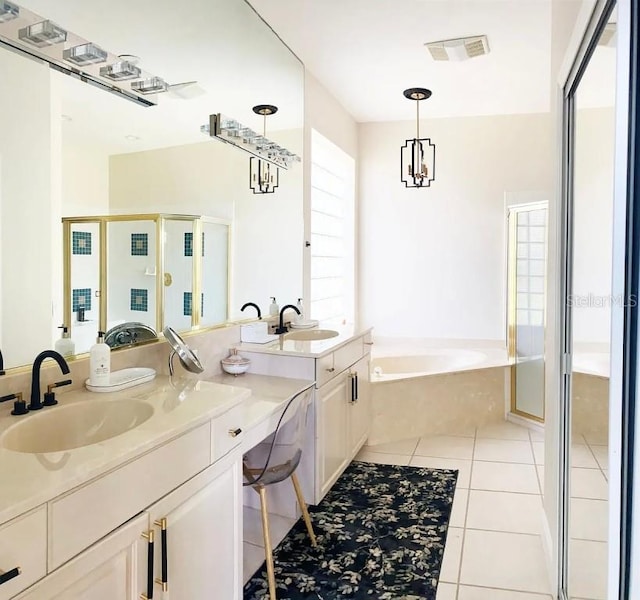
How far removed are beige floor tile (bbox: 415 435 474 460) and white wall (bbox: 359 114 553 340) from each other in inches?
47.1

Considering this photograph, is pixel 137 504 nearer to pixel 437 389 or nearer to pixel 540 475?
pixel 540 475

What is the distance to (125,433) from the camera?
4.34 ft

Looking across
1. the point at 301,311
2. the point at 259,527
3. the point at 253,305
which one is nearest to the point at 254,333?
the point at 253,305

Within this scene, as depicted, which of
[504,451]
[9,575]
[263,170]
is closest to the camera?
[9,575]

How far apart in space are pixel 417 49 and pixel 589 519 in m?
2.83

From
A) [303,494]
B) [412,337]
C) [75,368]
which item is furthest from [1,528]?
[412,337]

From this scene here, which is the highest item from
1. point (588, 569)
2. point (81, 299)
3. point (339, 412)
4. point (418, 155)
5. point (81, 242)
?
point (418, 155)

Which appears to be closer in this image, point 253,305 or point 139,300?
point 139,300

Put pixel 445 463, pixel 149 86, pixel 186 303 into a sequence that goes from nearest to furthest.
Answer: pixel 149 86, pixel 186 303, pixel 445 463

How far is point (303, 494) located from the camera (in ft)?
8.50

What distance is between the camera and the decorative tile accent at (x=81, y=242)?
181 centimetres

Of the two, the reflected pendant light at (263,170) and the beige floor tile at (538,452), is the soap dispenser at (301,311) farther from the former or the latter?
the beige floor tile at (538,452)

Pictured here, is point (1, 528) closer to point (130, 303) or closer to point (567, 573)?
point (130, 303)

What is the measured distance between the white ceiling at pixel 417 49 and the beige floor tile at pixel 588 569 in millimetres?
2562
